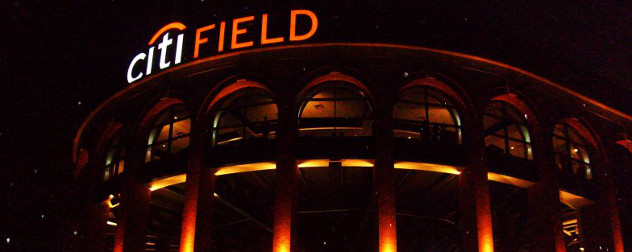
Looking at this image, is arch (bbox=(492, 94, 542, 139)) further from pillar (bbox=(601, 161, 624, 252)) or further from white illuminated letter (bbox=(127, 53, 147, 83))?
white illuminated letter (bbox=(127, 53, 147, 83))

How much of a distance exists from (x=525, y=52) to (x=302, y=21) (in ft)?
34.3

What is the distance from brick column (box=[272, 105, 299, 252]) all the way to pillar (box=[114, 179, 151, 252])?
7.15 metres

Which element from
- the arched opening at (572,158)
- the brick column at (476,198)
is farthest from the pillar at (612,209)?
the brick column at (476,198)

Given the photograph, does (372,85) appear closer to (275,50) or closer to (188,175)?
(275,50)

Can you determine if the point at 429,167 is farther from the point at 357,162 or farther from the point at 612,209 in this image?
the point at 612,209

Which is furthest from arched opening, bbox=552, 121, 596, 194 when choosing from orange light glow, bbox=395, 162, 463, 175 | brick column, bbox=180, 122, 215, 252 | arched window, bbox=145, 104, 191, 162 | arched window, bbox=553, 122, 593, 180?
arched window, bbox=145, 104, 191, 162

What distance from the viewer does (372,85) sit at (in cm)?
2469

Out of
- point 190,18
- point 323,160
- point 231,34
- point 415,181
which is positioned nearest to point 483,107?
point 415,181

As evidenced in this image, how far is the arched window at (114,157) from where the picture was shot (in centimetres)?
2935

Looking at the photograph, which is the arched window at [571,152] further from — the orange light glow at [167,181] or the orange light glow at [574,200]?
the orange light glow at [167,181]

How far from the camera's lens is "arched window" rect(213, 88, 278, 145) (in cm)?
2588

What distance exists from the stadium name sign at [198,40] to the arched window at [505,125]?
368 inches

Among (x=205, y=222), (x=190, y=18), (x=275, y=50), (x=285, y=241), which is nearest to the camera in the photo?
(x=285, y=241)

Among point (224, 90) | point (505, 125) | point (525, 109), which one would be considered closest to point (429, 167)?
point (505, 125)
